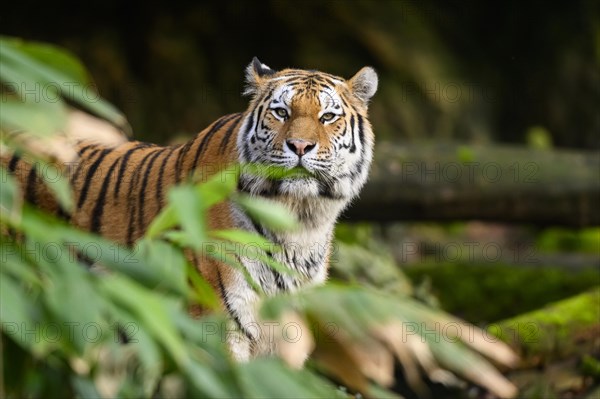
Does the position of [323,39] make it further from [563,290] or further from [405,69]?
[563,290]

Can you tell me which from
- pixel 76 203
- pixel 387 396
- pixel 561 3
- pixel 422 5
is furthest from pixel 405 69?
pixel 387 396

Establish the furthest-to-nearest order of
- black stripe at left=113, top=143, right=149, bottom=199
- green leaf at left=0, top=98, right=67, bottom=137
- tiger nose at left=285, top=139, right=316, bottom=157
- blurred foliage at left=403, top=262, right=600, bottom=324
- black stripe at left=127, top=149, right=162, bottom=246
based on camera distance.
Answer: blurred foliage at left=403, top=262, right=600, bottom=324 < black stripe at left=113, top=143, right=149, bottom=199 < black stripe at left=127, top=149, right=162, bottom=246 < tiger nose at left=285, top=139, right=316, bottom=157 < green leaf at left=0, top=98, right=67, bottom=137

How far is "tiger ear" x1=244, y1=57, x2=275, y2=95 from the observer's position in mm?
4309

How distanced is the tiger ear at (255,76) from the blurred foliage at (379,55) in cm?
543

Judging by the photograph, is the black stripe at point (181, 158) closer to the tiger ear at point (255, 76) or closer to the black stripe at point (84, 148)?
the tiger ear at point (255, 76)

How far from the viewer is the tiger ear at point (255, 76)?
431cm

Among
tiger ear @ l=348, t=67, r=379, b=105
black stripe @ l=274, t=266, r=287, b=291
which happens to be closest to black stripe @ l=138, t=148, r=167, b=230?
black stripe @ l=274, t=266, r=287, b=291

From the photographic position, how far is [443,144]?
Answer: 716 cm

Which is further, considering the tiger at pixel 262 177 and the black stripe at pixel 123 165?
the black stripe at pixel 123 165

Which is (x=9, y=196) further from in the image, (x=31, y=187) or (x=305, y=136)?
(x=31, y=187)

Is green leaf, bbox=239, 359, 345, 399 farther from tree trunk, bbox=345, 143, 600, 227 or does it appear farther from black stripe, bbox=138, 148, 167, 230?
tree trunk, bbox=345, 143, 600, 227

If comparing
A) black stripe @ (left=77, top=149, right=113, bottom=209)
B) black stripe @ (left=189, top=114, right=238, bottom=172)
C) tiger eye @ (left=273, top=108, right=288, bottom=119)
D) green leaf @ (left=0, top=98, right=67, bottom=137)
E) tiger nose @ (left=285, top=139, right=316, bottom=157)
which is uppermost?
tiger eye @ (left=273, top=108, right=288, bottom=119)

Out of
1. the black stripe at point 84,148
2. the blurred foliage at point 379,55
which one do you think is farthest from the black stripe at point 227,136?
the blurred foliage at point 379,55

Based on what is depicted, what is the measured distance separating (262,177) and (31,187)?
Answer: 3.57ft
